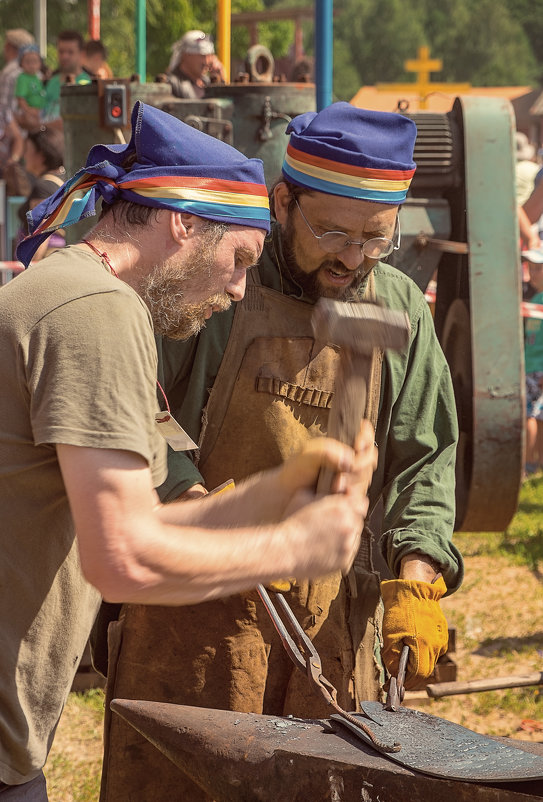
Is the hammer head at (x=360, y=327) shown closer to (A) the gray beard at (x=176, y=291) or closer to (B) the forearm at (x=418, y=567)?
(A) the gray beard at (x=176, y=291)

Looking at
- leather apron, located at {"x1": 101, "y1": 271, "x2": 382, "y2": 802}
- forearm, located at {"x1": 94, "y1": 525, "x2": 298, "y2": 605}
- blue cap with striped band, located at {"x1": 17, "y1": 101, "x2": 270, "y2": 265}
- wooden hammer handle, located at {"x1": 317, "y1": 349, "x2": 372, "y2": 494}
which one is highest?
blue cap with striped band, located at {"x1": 17, "y1": 101, "x2": 270, "y2": 265}

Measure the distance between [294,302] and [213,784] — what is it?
125cm

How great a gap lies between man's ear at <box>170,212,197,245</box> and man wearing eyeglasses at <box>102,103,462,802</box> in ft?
2.58

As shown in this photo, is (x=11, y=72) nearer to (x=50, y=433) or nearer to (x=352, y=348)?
(x=352, y=348)

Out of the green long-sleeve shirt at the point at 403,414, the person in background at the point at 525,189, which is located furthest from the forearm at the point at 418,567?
the person in background at the point at 525,189

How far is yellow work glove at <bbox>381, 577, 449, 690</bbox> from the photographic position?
259 cm

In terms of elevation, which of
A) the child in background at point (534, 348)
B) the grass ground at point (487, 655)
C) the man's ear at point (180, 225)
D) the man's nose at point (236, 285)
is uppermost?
the man's ear at point (180, 225)

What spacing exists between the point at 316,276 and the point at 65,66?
8986 millimetres

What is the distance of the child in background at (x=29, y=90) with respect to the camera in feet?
37.6

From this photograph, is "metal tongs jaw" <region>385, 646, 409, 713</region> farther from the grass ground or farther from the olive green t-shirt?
the grass ground

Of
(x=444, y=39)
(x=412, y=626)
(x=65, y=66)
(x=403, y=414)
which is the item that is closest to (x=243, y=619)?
(x=412, y=626)

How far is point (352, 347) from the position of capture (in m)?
2.03

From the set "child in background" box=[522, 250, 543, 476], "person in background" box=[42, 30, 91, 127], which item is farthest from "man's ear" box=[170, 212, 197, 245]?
"person in background" box=[42, 30, 91, 127]

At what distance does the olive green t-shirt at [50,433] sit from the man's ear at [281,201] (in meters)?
1.13
